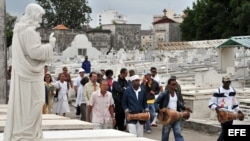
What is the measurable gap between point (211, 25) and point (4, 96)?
147 feet

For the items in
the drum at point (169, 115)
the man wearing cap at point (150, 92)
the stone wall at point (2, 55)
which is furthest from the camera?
the stone wall at point (2, 55)

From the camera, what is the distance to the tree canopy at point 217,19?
51469mm

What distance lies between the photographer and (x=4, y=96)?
48.2ft

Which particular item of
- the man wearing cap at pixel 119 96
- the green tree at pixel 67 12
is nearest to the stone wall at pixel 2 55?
the man wearing cap at pixel 119 96

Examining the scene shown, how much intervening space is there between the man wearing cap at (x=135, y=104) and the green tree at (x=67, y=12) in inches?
Answer: 2569

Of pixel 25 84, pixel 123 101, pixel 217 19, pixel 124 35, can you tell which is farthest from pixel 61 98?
pixel 124 35

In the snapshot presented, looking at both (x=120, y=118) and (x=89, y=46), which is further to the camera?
(x=89, y=46)

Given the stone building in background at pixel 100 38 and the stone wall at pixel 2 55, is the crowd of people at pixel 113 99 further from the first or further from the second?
the stone building in background at pixel 100 38

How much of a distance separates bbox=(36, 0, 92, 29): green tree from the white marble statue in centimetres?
6803

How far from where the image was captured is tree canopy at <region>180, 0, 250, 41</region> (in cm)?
5147

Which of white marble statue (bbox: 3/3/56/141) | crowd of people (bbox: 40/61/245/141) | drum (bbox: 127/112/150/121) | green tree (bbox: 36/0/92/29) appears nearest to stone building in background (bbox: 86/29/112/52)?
green tree (bbox: 36/0/92/29)

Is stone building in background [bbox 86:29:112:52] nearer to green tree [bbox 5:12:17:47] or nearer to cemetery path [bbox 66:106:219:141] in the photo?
green tree [bbox 5:12:17:47]

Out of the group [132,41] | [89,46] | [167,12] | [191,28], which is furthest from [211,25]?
[167,12]

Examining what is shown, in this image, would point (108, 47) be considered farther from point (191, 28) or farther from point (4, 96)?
point (4, 96)
